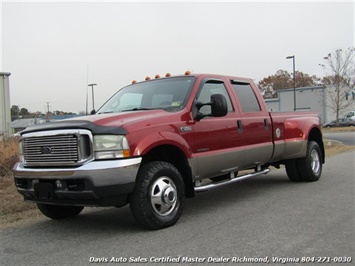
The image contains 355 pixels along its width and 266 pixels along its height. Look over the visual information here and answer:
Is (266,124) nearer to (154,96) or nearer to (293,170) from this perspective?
(293,170)

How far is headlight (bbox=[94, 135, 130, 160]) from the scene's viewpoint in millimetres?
4449

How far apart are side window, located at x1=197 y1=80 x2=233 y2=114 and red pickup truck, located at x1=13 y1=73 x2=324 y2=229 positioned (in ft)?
0.05

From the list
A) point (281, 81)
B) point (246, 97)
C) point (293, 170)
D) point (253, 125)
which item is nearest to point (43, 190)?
point (253, 125)

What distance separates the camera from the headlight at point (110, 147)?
4.45 m

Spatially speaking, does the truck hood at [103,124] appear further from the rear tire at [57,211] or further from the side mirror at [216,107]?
the rear tire at [57,211]

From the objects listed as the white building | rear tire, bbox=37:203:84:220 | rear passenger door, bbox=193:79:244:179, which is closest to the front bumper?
rear tire, bbox=37:203:84:220

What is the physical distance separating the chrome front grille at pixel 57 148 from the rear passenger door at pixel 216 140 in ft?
5.14

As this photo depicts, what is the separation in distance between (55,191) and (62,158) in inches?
15.2

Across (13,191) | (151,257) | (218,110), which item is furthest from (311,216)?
(13,191)

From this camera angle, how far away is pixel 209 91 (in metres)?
6.09

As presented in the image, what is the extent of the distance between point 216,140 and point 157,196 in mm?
1416

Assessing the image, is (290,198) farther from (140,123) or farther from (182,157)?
(140,123)

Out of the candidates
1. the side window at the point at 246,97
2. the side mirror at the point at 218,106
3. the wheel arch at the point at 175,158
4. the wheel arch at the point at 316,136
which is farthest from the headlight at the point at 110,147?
the wheel arch at the point at 316,136

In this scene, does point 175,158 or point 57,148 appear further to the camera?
point 175,158
